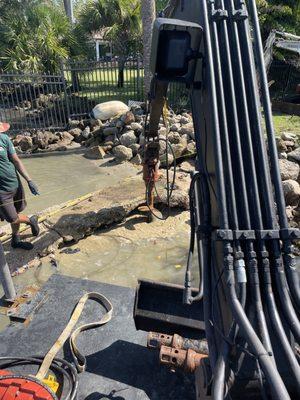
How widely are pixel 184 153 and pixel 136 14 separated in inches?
491

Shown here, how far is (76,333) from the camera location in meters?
3.14

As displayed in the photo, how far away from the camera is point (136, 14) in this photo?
1873 cm

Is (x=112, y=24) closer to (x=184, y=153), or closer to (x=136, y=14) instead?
(x=136, y=14)

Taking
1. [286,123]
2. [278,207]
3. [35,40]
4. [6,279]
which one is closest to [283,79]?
[286,123]

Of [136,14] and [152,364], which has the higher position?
[136,14]

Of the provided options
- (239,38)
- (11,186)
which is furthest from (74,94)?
(239,38)

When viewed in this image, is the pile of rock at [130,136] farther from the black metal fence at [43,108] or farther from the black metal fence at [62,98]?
the black metal fence at [43,108]

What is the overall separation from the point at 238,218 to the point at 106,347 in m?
1.85

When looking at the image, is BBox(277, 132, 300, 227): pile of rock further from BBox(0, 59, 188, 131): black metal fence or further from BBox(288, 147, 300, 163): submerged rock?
BBox(0, 59, 188, 131): black metal fence

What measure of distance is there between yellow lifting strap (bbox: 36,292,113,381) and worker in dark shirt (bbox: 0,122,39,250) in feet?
8.57

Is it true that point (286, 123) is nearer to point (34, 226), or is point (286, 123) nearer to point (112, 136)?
point (112, 136)

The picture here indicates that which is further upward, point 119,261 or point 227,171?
point 227,171

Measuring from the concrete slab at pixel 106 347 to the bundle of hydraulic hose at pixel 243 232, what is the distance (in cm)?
98

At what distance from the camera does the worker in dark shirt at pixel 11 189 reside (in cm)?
543
